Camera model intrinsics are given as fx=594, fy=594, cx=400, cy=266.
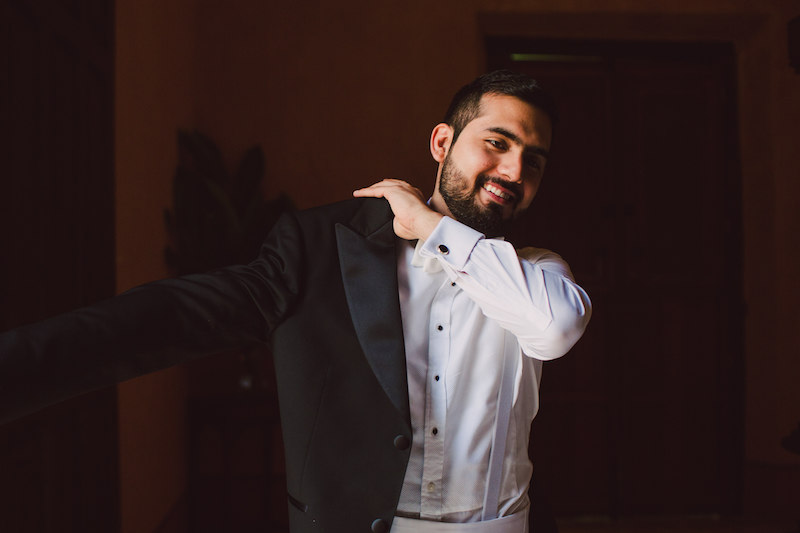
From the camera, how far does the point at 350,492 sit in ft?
3.49

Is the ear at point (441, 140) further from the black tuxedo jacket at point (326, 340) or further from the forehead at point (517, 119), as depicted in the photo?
the black tuxedo jacket at point (326, 340)

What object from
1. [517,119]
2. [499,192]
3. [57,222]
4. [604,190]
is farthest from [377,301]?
[604,190]

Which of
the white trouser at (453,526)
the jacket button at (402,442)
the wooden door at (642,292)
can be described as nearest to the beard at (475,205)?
the jacket button at (402,442)

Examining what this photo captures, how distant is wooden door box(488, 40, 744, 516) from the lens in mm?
3777

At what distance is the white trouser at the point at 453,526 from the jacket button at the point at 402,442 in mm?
175

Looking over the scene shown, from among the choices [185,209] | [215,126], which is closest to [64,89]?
[185,209]

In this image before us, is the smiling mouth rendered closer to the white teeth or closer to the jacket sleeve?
the white teeth

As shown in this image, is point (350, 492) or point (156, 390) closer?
point (350, 492)

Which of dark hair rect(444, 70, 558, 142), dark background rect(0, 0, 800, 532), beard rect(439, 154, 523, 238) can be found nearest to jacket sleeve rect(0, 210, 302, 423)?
beard rect(439, 154, 523, 238)

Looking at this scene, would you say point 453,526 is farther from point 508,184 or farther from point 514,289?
point 508,184

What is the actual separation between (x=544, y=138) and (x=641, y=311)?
287 centimetres

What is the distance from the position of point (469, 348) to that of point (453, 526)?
13.3 inches

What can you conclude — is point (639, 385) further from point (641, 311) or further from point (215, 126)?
point (215, 126)

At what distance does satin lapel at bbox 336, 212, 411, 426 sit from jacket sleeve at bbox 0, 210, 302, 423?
0.10 meters
